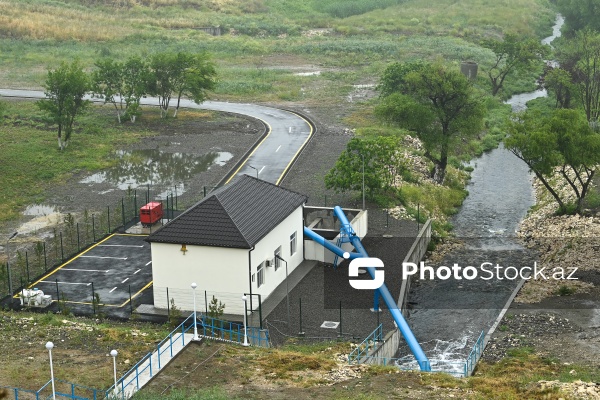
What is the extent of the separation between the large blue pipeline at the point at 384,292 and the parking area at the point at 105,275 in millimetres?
7996

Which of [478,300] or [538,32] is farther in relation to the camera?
[538,32]

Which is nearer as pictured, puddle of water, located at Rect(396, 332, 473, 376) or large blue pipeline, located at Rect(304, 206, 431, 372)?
large blue pipeline, located at Rect(304, 206, 431, 372)

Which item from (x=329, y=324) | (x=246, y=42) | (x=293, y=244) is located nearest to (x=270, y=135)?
(x=293, y=244)

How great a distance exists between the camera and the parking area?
42.0m

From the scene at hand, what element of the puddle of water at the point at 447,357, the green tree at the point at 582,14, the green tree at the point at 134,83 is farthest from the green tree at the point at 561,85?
the puddle of water at the point at 447,357

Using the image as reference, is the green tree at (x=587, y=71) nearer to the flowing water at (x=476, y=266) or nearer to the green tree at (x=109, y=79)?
the flowing water at (x=476, y=266)

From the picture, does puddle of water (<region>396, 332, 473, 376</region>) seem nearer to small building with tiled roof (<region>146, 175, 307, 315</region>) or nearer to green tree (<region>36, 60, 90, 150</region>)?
small building with tiled roof (<region>146, 175, 307, 315</region>)

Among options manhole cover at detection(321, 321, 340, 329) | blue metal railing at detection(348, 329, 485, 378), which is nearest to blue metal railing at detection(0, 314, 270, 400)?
manhole cover at detection(321, 321, 340, 329)

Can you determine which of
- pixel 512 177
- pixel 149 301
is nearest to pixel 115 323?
pixel 149 301

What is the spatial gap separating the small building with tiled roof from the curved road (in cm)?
1826

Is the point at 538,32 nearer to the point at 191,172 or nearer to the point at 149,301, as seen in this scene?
the point at 191,172

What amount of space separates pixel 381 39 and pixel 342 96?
111 feet

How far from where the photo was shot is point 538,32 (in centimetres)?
12912

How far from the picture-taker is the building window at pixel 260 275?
134ft
